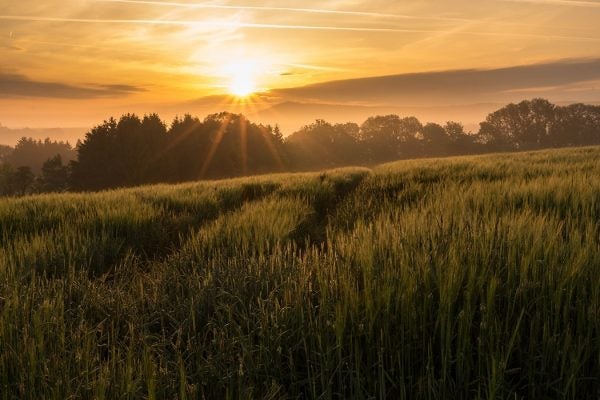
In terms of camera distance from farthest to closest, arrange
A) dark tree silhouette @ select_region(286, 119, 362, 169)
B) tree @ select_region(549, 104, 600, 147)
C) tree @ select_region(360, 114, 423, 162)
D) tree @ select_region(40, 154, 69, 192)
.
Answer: tree @ select_region(549, 104, 600, 147) → tree @ select_region(360, 114, 423, 162) → dark tree silhouette @ select_region(286, 119, 362, 169) → tree @ select_region(40, 154, 69, 192)

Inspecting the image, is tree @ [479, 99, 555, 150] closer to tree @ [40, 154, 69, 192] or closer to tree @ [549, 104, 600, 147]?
tree @ [549, 104, 600, 147]

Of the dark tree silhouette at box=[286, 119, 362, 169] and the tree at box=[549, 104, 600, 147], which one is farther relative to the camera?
the tree at box=[549, 104, 600, 147]

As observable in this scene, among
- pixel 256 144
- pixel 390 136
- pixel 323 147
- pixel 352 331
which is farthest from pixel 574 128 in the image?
pixel 352 331

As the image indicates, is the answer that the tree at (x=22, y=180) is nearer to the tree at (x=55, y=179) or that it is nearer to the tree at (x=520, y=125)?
the tree at (x=55, y=179)

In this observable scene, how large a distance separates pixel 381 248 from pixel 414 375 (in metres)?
1.07

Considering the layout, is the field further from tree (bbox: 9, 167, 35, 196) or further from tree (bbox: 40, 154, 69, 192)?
tree (bbox: 9, 167, 35, 196)

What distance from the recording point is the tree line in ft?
179

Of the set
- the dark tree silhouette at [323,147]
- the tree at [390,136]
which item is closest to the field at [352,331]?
the dark tree silhouette at [323,147]

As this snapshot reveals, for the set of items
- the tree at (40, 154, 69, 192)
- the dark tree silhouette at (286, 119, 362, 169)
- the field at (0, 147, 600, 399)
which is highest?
the dark tree silhouette at (286, 119, 362, 169)

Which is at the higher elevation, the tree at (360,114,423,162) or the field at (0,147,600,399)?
the tree at (360,114,423,162)

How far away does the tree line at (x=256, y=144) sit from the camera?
179ft

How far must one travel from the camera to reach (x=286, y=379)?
5.75 feet

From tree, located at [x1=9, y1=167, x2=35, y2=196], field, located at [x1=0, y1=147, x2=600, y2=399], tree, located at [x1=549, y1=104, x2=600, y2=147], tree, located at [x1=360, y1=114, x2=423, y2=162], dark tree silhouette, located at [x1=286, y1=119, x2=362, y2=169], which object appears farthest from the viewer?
tree, located at [x1=549, y1=104, x2=600, y2=147]

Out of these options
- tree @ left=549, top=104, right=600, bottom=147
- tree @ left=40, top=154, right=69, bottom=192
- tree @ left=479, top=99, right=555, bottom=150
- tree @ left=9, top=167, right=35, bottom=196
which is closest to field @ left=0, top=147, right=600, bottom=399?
tree @ left=40, top=154, right=69, bottom=192
